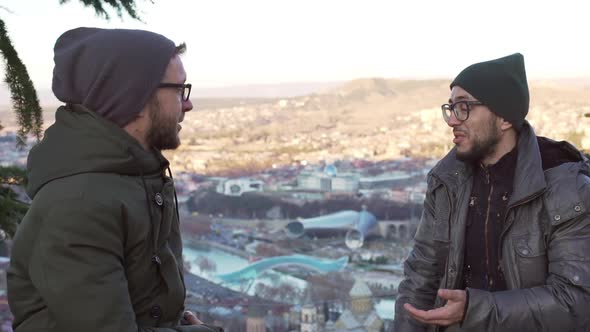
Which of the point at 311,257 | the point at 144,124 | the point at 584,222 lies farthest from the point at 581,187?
the point at 311,257

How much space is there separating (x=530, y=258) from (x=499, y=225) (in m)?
0.14

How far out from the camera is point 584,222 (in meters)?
1.90

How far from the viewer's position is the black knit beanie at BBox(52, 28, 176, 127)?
1.36 meters

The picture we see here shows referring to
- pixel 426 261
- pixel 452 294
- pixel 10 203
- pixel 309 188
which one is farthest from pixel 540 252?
pixel 309 188

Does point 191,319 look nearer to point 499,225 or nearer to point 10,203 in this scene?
point 499,225

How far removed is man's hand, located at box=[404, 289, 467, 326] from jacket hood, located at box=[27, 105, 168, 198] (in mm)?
925

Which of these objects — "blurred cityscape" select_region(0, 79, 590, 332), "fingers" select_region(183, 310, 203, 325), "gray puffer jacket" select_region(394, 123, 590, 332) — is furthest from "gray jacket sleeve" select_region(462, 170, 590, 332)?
"blurred cityscape" select_region(0, 79, 590, 332)

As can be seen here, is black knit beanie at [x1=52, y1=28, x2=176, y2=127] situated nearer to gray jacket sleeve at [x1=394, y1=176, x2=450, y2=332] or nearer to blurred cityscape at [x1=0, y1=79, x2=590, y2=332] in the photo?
gray jacket sleeve at [x1=394, y1=176, x2=450, y2=332]

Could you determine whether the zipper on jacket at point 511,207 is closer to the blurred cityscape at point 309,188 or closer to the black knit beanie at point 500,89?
the black knit beanie at point 500,89

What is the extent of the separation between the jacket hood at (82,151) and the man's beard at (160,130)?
48 millimetres

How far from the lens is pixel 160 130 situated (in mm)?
1437

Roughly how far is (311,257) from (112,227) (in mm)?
25292

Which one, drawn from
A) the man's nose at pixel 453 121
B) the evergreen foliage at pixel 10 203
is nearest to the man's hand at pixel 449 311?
the man's nose at pixel 453 121

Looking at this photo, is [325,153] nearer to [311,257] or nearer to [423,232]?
[311,257]
